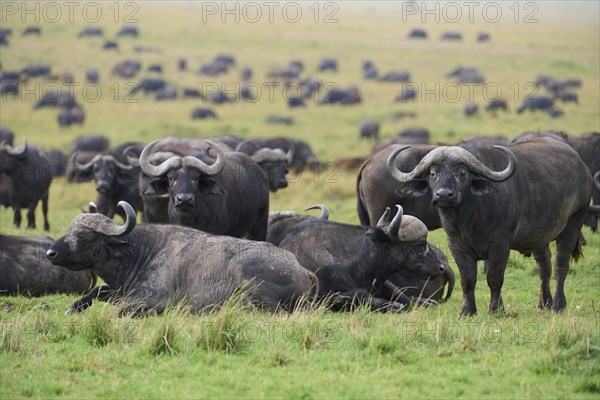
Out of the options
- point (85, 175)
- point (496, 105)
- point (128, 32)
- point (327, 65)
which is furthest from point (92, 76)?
point (85, 175)

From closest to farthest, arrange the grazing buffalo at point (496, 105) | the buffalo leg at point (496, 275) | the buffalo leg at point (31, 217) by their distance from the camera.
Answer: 1. the buffalo leg at point (496, 275)
2. the buffalo leg at point (31, 217)
3. the grazing buffalo at point (496, 105)

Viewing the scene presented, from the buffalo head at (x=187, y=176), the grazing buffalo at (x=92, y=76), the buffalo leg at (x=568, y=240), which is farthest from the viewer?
the grazing buffalo at (x=92, y=76)

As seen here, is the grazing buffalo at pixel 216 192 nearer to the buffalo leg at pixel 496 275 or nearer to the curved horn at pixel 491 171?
the curved horn at pixel 491 171

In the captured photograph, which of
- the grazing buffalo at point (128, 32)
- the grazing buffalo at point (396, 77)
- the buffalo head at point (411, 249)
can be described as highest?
the grazing buffalo at point (128, 32)

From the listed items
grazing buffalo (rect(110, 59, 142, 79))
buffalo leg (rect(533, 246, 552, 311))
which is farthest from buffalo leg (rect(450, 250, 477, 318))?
grazing buffalo (rect(110, 59, 142, 79))

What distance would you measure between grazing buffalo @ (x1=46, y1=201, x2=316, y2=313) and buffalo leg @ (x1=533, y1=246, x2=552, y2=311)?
9.04 ft

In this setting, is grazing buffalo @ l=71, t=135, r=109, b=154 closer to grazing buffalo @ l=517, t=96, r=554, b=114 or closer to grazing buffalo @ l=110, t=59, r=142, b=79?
grazing buffalo @ l=517, t=96, r=554, b=114

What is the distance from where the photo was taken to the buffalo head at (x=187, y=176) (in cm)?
1110

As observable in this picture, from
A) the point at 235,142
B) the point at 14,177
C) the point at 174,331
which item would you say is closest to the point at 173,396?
the point at 174,331

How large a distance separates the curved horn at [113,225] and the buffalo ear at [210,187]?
7.30 ft

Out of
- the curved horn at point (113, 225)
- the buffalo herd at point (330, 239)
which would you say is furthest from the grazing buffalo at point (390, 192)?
the curved horn at point (113, 225)

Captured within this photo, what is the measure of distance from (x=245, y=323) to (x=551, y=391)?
2.55 metres

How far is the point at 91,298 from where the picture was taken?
30.7 ft

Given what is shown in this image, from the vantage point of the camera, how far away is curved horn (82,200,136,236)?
30.4ft
